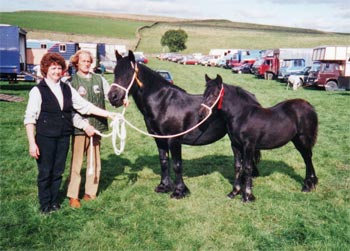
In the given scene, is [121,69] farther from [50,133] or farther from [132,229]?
[132,229]

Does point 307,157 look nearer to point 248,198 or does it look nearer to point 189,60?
point 248,198

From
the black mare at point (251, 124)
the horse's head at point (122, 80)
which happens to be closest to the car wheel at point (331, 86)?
the black mare at point (251, 124)

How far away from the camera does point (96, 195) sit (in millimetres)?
6582

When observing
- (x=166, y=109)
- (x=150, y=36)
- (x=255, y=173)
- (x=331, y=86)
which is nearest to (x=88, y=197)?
(x=166, y=109)

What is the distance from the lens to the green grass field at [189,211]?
16.2ft

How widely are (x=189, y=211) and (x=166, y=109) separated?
1771mm

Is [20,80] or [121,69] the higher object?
[121,69]

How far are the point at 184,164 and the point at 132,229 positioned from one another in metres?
3.63

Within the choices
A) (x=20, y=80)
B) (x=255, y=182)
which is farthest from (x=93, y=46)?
(x=255, y=182)

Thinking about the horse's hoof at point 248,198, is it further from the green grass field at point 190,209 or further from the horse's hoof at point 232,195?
the horse's hoof at point 232,195

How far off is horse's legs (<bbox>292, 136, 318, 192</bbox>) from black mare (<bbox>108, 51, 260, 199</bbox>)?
4.54 ft

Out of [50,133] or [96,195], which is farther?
[96,195]

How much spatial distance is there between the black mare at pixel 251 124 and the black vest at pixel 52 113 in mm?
2071

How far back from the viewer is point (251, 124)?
19.9ft
